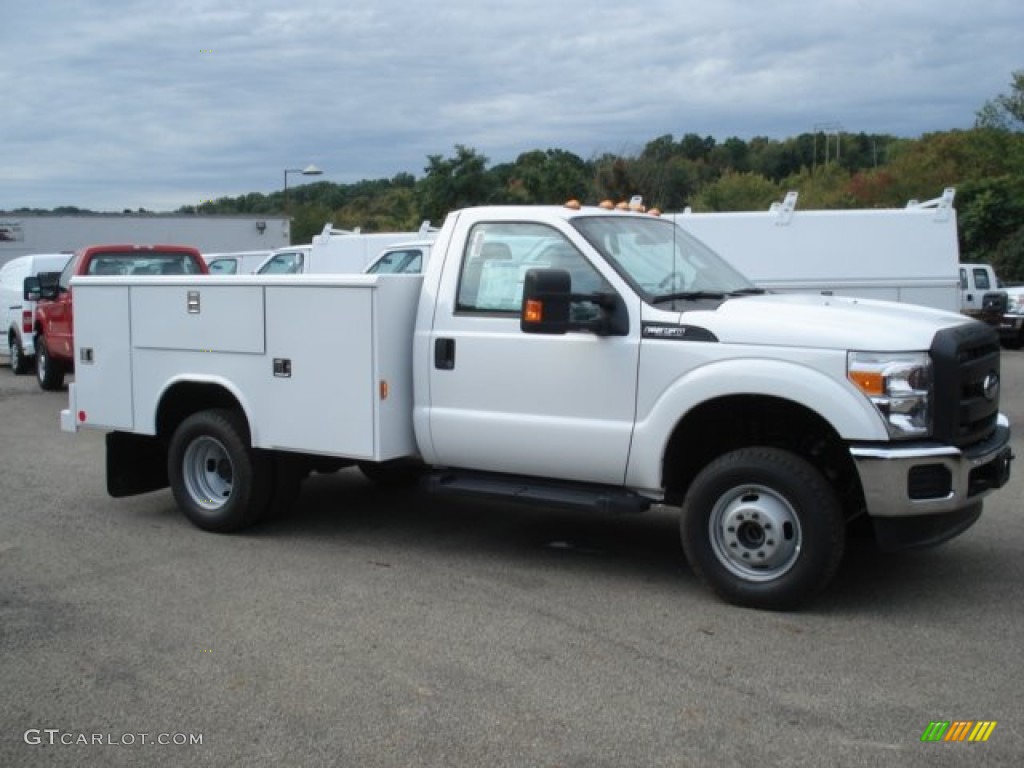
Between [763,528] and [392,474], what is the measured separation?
12.8 feet

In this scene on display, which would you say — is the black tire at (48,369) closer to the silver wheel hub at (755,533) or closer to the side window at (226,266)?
the side window at (226,266)

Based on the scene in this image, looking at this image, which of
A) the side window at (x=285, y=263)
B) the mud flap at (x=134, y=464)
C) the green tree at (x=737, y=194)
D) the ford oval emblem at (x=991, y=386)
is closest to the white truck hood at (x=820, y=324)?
the ford oval emblem at (x=991, y=386)

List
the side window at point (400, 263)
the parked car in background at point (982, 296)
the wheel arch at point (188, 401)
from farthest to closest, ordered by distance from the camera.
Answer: the parked car in background at point (982, 296) < the side window at point (400, 263) < the wheel arch at point (188, 401)

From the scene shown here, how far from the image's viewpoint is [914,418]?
564 centimetres

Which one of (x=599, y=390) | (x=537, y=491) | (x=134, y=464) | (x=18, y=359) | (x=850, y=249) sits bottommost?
(x=18, y=359)

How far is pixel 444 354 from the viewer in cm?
689

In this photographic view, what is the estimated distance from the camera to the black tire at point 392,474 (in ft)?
26.9

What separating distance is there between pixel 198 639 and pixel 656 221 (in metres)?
Result: 3.79

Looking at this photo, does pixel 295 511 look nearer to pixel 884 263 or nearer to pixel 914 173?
pixel 884 263

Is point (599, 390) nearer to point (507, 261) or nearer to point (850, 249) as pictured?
point (507, 261)

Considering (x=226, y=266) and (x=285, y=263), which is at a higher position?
(x=285, y=263)

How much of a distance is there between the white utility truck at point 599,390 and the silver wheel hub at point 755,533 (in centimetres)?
1

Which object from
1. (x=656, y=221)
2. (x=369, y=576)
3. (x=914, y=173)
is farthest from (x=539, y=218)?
(x=914, y=173)
